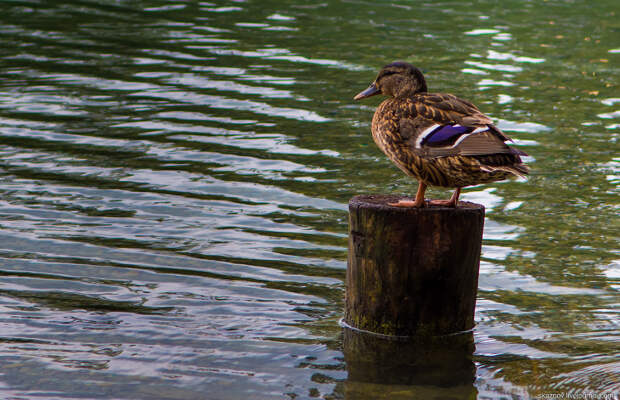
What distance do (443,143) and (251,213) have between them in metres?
3.65

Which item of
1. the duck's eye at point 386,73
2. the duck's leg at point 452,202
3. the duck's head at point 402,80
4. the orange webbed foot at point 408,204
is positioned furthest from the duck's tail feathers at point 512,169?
the duck's eye at point 386,73

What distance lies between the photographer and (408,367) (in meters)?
5.90

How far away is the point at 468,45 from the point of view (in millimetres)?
19188

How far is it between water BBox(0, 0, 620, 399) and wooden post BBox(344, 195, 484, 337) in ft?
0.99

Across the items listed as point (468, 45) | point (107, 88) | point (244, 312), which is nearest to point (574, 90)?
point (468, 45)

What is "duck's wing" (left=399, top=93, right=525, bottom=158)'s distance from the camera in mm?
5701

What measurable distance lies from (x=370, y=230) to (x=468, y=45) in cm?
1394

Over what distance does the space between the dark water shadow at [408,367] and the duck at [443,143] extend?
3.08ft

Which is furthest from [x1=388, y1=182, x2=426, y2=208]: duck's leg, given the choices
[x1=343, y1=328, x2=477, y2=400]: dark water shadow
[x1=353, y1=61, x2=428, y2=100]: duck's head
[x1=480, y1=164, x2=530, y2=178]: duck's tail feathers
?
[x1=343, y1=328, x2=477, y2=400]: dark water shadow

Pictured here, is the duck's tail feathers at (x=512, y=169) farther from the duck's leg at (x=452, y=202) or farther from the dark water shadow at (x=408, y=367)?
the dark water shadow at (x=408, y=367)

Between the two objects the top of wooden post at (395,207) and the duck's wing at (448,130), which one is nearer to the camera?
the duck's wing at (448,130)

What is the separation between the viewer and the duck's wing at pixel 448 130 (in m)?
5.70

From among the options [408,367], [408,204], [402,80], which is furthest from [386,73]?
[408,367]

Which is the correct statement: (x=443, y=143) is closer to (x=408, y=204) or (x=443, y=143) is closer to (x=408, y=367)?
(x=408, y=204)
